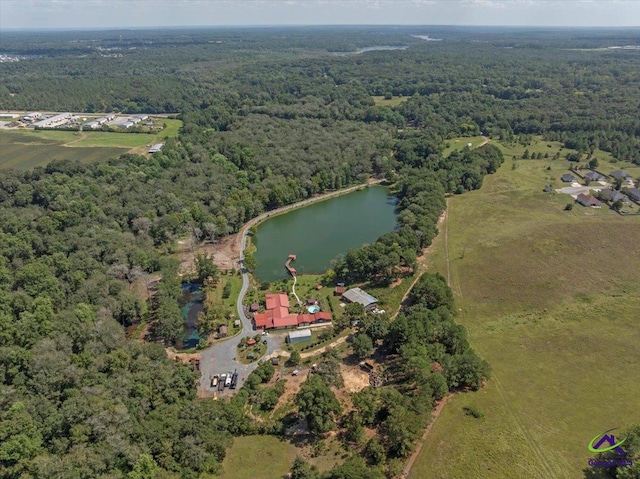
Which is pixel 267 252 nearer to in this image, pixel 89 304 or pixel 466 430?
pixel 89 304

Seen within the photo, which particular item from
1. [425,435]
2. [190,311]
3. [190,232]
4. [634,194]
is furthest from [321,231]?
[634,194]

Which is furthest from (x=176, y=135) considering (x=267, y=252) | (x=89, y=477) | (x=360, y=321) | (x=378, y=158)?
(x=89, y=477)

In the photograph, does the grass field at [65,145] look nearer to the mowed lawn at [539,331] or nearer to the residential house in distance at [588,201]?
the mowed lawn at [539,331]

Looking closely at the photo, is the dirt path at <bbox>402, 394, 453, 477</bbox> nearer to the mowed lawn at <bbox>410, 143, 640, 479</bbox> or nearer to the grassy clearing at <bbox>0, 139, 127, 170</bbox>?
the mowed lawn at <bbox>410, 143, 640, 479</bbox>

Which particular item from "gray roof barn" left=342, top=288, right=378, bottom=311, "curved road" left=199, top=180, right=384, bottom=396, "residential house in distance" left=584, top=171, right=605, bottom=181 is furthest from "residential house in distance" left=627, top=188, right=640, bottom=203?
"curved road" left=199, top=180, right=384, bottom=396

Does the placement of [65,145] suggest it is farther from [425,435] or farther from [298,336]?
[425,435]

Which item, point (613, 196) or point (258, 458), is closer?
point (258, 458)
